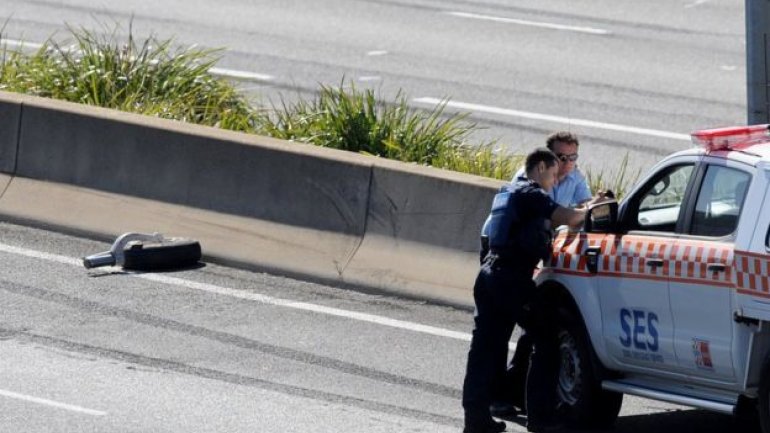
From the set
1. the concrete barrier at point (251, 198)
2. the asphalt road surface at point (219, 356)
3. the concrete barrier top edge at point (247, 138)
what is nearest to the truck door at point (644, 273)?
the asphalt road surface at point (219, 356)

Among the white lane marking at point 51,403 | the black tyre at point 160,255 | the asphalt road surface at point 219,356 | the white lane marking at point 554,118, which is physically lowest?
the white lane marking at point 51,403

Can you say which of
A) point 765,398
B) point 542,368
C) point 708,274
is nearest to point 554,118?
point 542,368

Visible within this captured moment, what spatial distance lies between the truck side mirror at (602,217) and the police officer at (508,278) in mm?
226

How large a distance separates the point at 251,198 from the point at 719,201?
5.19 m

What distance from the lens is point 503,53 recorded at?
21203mm

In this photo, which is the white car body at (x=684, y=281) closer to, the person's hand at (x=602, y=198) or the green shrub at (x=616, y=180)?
the person's hand at (x=602, y=198)

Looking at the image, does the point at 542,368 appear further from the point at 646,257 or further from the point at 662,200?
the point at 662,200

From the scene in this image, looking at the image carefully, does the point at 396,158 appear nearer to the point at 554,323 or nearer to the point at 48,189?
the point at 48,189

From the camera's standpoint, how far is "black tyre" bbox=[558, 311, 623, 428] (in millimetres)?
10289

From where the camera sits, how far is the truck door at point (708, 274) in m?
9.35

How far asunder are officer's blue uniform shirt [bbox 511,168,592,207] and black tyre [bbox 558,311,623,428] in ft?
2.82

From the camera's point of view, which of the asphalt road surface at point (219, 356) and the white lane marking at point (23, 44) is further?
the white lane marking at point (23, 44)

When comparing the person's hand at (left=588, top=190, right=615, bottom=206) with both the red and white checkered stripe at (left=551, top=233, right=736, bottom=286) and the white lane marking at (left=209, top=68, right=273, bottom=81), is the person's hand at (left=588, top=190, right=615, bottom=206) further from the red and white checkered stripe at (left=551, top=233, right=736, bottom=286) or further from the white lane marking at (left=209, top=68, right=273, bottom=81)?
the white lane marking at (left=209, top=68, right=273, bottom=81)

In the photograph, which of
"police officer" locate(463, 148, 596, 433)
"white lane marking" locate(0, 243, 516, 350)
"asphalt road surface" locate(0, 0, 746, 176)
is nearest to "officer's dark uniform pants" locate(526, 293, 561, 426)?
"police officer" locate(463, 148, 596, 433)
